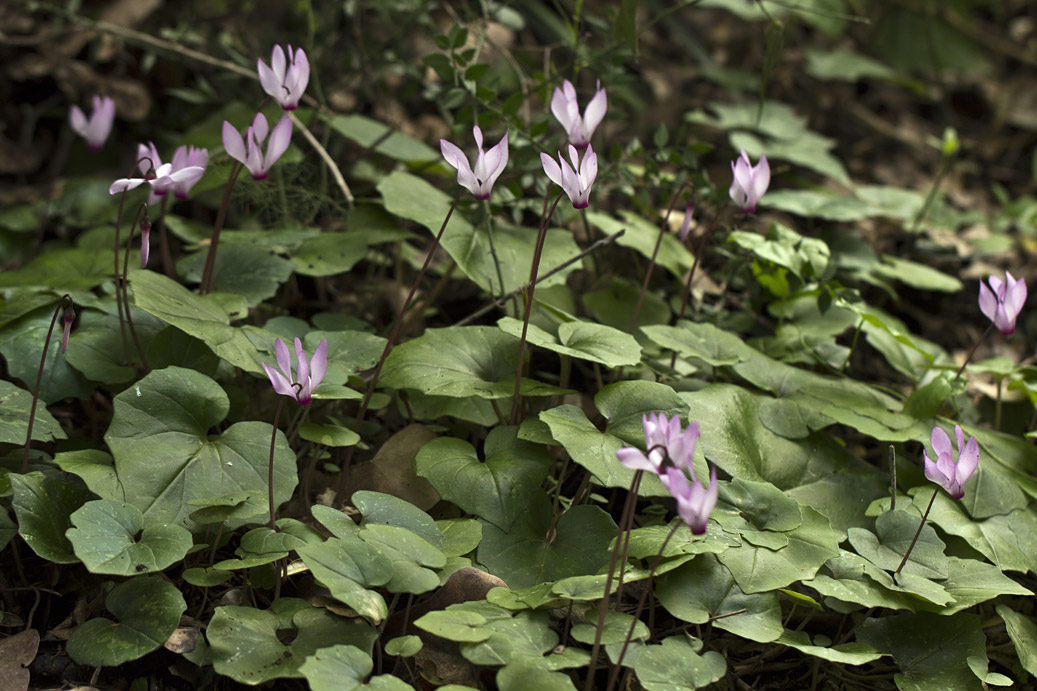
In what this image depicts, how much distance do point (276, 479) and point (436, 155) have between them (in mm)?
1578

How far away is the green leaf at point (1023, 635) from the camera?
1701mm

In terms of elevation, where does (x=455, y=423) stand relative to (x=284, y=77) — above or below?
below

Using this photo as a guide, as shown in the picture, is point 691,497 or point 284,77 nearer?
point 691,497

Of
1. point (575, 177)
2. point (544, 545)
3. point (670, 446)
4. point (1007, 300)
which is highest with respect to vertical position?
point (575, 177)

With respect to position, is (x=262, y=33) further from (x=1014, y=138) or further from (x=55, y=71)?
(x=1014, y=138)

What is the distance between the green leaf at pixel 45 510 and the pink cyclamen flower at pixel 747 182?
158cm

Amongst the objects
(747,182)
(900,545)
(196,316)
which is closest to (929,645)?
(900,545)

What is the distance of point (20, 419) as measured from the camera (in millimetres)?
1656

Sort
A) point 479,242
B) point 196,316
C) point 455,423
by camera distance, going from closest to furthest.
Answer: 1. point 196,316
2. point 455,423
3. point 479,242

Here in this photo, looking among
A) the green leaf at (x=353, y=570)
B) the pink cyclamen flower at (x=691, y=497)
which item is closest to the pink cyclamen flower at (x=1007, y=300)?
the pink cyclamen flower at (x=691, y=497)

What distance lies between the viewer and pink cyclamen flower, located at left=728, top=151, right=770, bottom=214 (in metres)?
1.98

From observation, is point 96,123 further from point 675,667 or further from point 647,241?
point 675,667

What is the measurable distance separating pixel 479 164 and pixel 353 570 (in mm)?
817

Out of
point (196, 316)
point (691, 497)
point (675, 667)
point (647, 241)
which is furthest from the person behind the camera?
point (647, 241)
